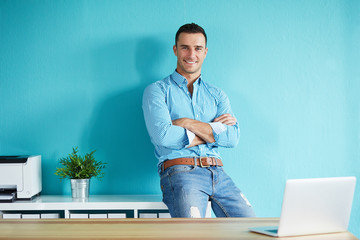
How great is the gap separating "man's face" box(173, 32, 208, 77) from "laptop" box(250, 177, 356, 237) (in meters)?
1.57

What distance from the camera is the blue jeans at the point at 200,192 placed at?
2.11m

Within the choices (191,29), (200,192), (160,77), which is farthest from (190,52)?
(200,192)

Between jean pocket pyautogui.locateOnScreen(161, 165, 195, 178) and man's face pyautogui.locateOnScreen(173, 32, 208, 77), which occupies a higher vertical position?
man's face pyautogui.locateOnScreen(173, 32, 208, 77)

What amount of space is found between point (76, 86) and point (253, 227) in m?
2.00

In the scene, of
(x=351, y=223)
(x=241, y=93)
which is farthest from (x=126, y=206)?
(x=351, y=223)

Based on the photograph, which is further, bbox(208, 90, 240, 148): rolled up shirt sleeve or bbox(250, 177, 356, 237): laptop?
bbox(208, 90, 240, 148): rolled up shirt sleeve

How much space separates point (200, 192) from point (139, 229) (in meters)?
1.04

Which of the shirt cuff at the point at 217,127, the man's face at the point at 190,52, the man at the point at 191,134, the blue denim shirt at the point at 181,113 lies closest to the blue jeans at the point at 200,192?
the man at the point at 191,134

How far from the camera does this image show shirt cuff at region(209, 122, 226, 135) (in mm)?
2333

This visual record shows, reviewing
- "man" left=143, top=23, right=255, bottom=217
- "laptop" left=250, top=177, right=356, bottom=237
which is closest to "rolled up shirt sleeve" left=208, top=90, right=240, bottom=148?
"man" left=143, top=23, right=255, bottom=217

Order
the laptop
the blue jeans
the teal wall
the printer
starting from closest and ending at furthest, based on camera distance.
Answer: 1. the laptop
2. the blue jeans
3. the printer
4. the teal wall

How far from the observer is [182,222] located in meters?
1.26

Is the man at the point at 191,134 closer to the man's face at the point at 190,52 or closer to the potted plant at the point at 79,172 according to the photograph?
the man's face at the point at 190,52

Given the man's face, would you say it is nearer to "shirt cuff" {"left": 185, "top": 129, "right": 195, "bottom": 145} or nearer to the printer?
"shirt cuff" {"left": 185, "top": 129, "right": 195, "bottom": 145}
